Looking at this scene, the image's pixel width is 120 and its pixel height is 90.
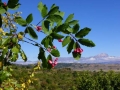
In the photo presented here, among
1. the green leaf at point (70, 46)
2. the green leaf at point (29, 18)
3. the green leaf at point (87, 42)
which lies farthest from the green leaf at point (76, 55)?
the green leaf at point (29, 18)

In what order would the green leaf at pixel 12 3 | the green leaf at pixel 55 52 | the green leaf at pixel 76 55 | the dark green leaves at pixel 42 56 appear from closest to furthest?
the green leaf at pixel 12 3 < the green leaf at pixel 55 52 < the dark green leaves at pixel 42 56 < the green leaf at pixel 76 55

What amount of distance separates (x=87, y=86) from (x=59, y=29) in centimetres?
2471

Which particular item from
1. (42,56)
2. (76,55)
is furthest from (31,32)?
(76,55)

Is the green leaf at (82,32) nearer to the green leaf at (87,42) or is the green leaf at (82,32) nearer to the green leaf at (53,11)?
the green leaf at (87,42)

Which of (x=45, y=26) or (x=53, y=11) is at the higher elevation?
(x=53, y=11)

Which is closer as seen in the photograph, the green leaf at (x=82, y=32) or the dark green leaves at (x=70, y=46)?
the green leaf at (x=82, y=32)

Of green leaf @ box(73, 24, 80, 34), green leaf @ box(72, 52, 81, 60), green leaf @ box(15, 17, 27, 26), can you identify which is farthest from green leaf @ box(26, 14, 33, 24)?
green leaf @ box(72, 52, 81, 60)

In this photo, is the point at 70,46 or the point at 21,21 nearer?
the point at 21,21

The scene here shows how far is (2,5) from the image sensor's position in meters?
2.17

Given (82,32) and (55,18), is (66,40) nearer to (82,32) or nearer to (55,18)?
(82,32)

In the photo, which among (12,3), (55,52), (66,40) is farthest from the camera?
(66,40)

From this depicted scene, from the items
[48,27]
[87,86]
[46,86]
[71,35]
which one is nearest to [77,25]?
[71,35]

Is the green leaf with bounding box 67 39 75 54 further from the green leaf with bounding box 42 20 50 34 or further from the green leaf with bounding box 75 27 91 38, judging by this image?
the green leaf with bounding box 42 20 50 34

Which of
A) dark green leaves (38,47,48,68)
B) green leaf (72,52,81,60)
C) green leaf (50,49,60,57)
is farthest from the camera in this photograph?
green leaf (72,52,81,60)
